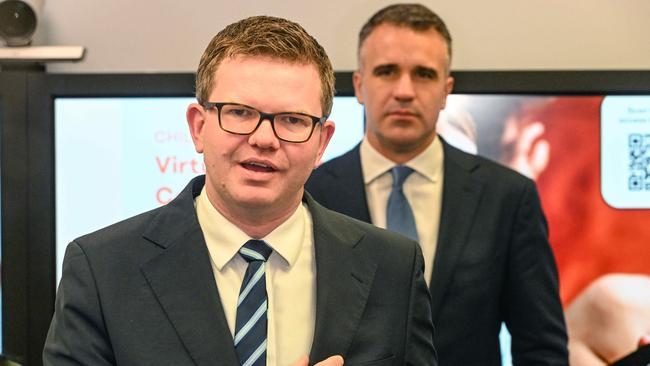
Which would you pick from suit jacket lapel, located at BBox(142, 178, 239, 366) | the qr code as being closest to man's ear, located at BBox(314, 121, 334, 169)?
suit jacket lapel, located at BBox(142, 178, 239, 366)

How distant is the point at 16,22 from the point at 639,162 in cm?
203

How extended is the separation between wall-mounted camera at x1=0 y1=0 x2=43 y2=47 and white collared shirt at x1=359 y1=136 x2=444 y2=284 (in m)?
1.17

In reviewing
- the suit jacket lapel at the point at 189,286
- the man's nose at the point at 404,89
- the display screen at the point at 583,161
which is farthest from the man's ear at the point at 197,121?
the display screen at the point at 583,161

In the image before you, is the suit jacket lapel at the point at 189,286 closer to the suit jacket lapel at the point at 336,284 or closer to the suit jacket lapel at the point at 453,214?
the suit jacket lapel at the point at 336,284

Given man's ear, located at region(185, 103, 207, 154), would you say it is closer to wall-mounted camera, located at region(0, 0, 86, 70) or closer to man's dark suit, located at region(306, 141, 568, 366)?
man's dark suit, located at region(306, 141, 568, 366)

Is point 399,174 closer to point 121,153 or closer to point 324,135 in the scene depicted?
point 121,153

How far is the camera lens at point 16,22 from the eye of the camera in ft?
10.1

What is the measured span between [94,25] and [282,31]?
194 centimetres

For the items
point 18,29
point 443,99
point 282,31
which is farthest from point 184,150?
point 282,31

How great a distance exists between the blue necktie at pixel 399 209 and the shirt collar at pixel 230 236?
1.08 meters

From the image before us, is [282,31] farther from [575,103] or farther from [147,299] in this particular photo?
[575,103]

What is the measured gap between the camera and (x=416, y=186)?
2.79 meters

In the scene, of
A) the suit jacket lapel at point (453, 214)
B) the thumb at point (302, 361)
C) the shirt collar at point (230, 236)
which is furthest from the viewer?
the suit jacket lapel at point (453, 214)

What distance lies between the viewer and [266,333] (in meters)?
1.55
